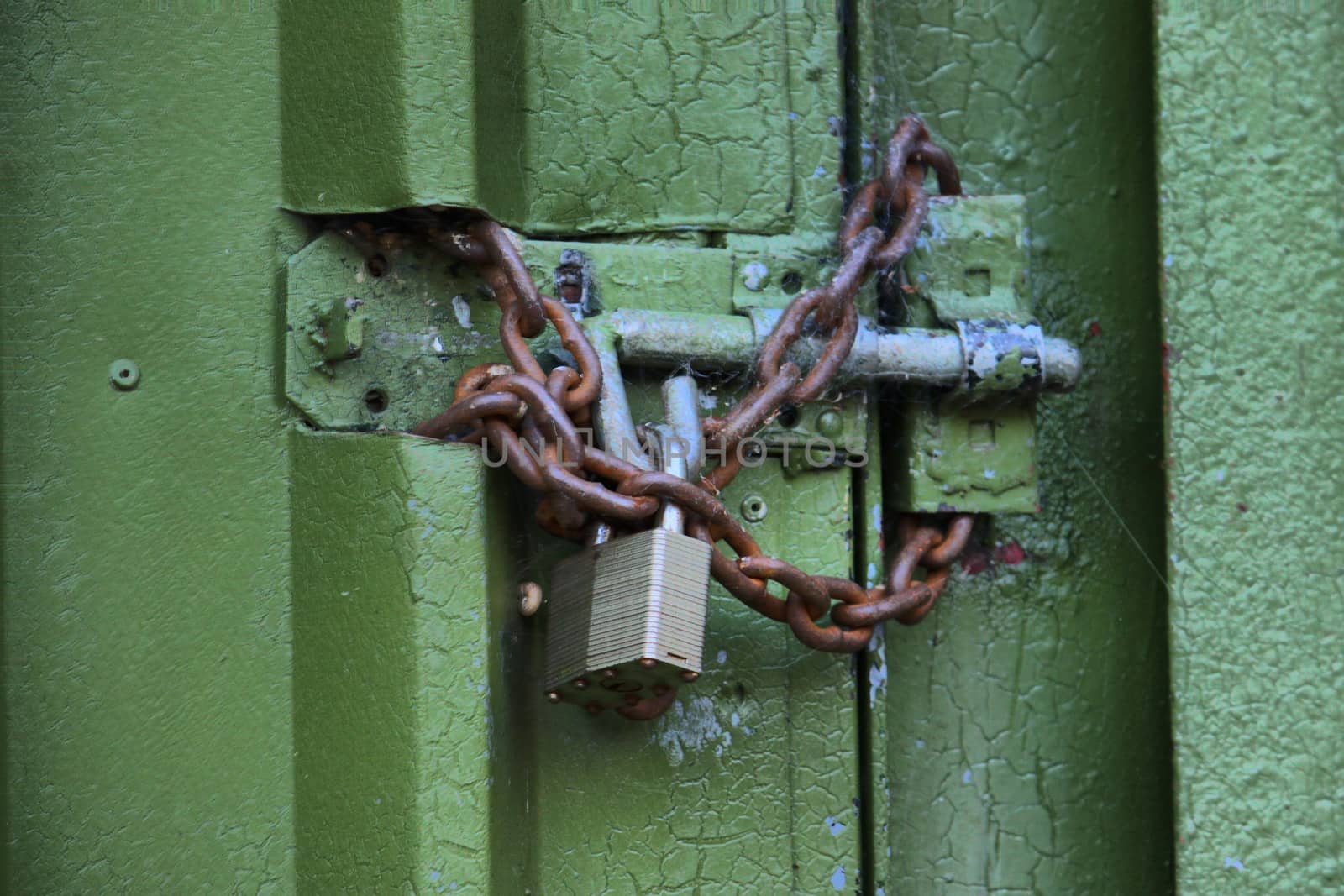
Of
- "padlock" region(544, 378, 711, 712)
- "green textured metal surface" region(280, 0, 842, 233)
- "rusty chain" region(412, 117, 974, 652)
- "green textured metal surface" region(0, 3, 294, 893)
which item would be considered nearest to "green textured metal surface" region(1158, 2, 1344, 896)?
"rusty chain" region(412, 117, 974, 652)

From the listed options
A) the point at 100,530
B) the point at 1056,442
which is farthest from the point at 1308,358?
the point at 100,530

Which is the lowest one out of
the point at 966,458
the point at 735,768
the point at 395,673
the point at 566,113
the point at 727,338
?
the point at 735,768

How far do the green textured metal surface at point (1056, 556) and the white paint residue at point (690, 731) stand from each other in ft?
0.59

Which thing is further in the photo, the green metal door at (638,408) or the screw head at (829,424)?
the screw head at (829,424)

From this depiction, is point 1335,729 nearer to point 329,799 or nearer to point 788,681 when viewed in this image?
point 788,681

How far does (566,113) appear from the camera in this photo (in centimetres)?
115

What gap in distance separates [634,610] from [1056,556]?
0.49 metres

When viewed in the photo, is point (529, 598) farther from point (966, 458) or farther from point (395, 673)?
point (966, 458)

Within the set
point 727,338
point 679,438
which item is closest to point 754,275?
point 727,338

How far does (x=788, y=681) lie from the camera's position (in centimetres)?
113

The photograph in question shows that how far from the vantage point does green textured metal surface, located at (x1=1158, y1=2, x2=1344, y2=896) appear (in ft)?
3.69

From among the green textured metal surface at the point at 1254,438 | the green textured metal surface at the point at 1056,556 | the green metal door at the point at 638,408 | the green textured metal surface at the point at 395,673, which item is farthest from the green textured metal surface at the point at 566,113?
the green textured metal surface at the point at 1254,438

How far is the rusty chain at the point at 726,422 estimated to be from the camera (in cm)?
99

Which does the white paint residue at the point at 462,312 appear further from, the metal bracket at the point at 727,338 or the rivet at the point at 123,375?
the rivet at the point at 123,375
